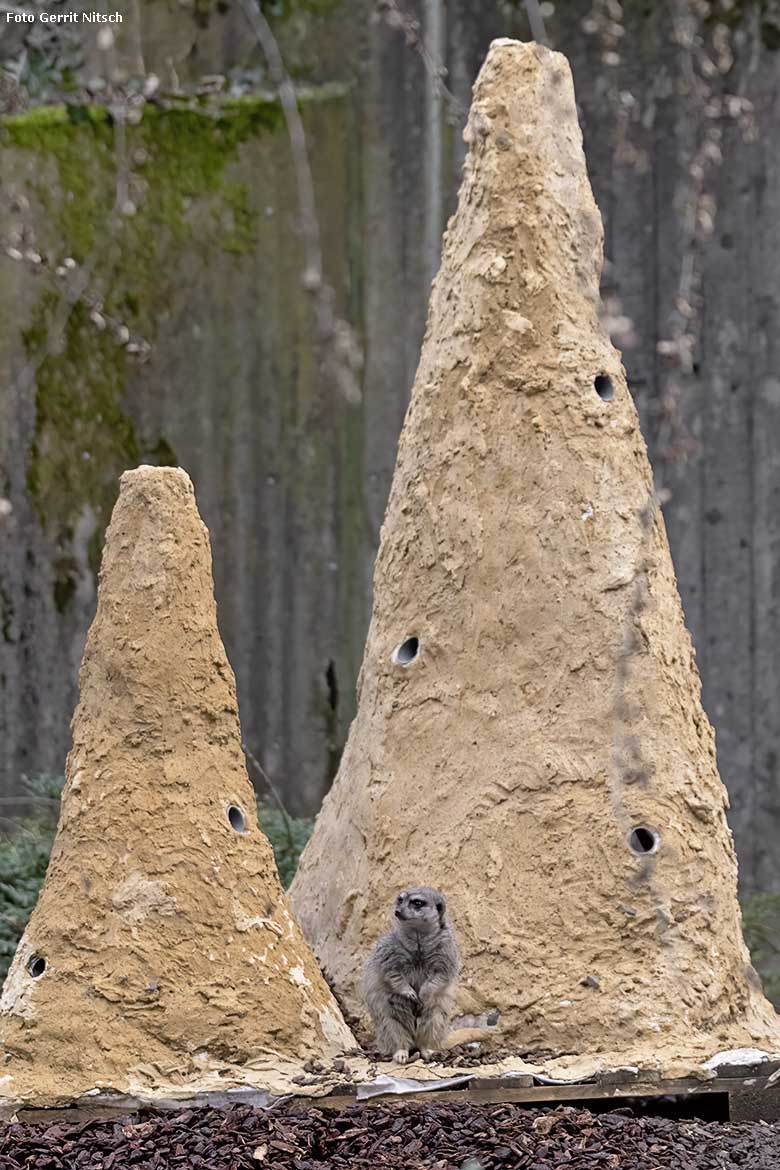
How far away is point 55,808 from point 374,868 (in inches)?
88.7

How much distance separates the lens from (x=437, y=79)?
3.57 m

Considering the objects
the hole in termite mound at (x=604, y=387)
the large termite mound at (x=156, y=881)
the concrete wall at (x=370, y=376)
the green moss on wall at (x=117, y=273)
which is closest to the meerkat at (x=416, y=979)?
the large termite mound at (x=156, y=881)

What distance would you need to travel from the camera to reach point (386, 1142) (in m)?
4.15

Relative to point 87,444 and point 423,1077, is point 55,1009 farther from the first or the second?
point 87,444

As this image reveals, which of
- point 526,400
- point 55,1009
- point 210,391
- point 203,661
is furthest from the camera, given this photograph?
point 210,391

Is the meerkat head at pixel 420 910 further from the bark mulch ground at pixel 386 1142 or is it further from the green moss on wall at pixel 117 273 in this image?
the green moss on wall at pixel 117 273

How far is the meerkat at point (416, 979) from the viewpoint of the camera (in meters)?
4.68

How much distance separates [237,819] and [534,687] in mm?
901

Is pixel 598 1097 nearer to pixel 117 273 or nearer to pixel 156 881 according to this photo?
pixel 156 881

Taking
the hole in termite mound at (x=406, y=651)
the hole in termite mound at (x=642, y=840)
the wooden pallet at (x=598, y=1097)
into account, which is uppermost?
the hole in termite mound at (x=406, y=651)

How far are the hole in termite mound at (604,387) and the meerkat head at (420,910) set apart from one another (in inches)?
60.6

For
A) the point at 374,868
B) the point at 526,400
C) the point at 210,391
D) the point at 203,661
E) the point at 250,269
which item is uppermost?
the point at 250,269

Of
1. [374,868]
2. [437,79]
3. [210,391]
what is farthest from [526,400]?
[210,391]

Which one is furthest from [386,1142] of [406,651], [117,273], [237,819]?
[117,273]
